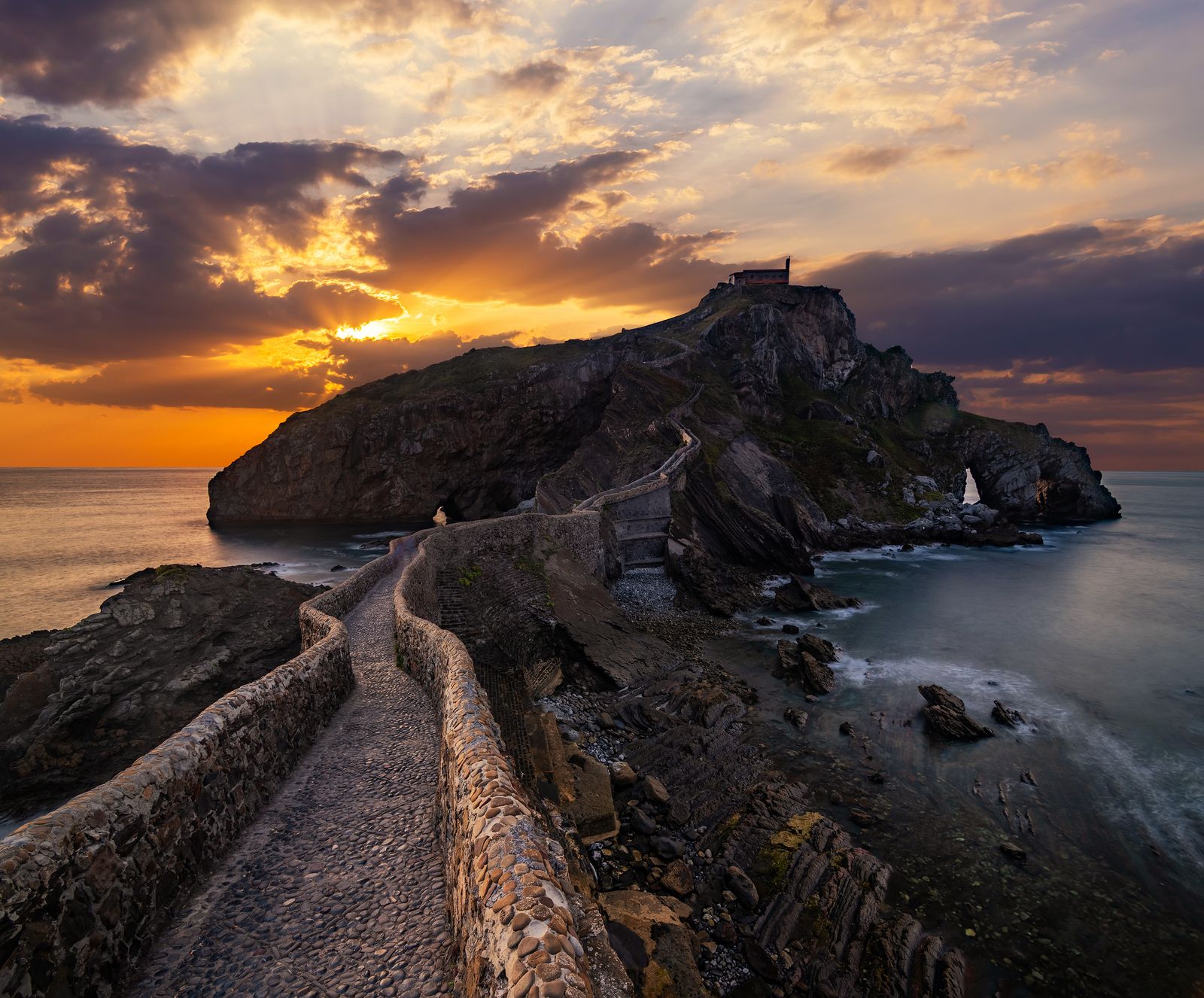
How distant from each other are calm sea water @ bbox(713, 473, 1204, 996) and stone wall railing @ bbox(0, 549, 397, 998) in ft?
54.8

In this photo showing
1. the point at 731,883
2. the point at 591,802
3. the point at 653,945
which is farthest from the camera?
the point at 591,802

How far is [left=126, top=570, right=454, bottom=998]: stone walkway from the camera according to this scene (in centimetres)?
642

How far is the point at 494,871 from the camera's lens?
220 inches

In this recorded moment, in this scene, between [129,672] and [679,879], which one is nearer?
[679,879]

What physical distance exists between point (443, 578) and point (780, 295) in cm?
10248

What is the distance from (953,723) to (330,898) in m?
26.3

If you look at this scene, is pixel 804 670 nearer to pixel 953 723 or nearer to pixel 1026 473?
pixel 953 723

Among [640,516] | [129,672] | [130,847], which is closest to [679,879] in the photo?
[130,847]

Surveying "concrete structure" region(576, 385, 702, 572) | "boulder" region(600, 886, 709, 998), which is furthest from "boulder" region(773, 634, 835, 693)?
"concrete structure" region(576, 385, 702, 572)

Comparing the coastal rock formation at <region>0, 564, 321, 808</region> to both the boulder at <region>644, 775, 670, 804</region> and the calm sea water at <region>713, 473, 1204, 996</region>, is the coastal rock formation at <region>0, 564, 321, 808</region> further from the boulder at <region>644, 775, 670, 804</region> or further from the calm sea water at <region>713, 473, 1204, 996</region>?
the calm sea water at <region>713, 473, 1204, 996</region>

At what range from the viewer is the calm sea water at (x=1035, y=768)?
14.9 metres

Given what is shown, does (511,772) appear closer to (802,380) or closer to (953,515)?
(953,515)

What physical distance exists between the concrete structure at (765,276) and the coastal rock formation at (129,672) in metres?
115

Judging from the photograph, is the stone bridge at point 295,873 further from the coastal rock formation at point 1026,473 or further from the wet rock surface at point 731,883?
the coastal rock formation at point 1026,473
